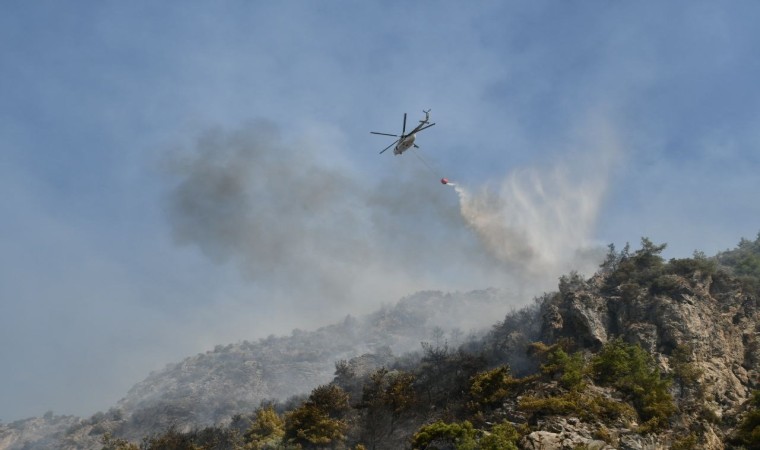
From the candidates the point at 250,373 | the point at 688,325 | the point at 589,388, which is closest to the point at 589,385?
the point at 589,388

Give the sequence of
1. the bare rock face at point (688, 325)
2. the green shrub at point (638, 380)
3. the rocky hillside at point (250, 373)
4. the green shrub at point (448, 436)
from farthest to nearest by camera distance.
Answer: the rocky hillside at point (250, 373)
the bare rock face at point (688, 325)
the green shrub at point (638, 380)
the green shrub at point (448, 436)

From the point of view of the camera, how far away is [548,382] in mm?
37938

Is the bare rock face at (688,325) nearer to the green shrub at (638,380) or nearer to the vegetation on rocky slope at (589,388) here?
the vegetation on rocky slope at (589,388)

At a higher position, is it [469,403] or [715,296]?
[715,296]

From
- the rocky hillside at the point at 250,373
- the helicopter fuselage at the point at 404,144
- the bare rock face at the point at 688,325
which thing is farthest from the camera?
the rocky hillside at the point at 250,373

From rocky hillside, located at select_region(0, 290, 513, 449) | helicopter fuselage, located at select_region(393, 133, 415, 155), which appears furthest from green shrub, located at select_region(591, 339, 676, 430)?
rocky hillside, located at select_region(0, 290, 513, 449)

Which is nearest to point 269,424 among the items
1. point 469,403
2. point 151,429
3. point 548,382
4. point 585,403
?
point 469,403

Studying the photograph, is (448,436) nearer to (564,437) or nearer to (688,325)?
(564,437)

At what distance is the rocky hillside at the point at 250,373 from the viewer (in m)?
102

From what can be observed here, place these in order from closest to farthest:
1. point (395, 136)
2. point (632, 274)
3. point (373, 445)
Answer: point (373, 445) < point (395, 136) < point (632, 274)

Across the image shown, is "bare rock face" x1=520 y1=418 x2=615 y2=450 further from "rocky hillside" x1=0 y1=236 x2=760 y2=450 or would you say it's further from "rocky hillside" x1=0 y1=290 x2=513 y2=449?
"rocky hillside" x1=0 y1=290 x2=513 y2=449

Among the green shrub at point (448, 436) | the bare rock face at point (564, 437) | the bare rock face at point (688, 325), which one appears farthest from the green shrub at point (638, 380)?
Answer: the green shrub at point (448, 436)

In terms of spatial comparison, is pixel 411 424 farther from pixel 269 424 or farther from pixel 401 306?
pixel 401 306

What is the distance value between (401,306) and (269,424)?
14230 cm
